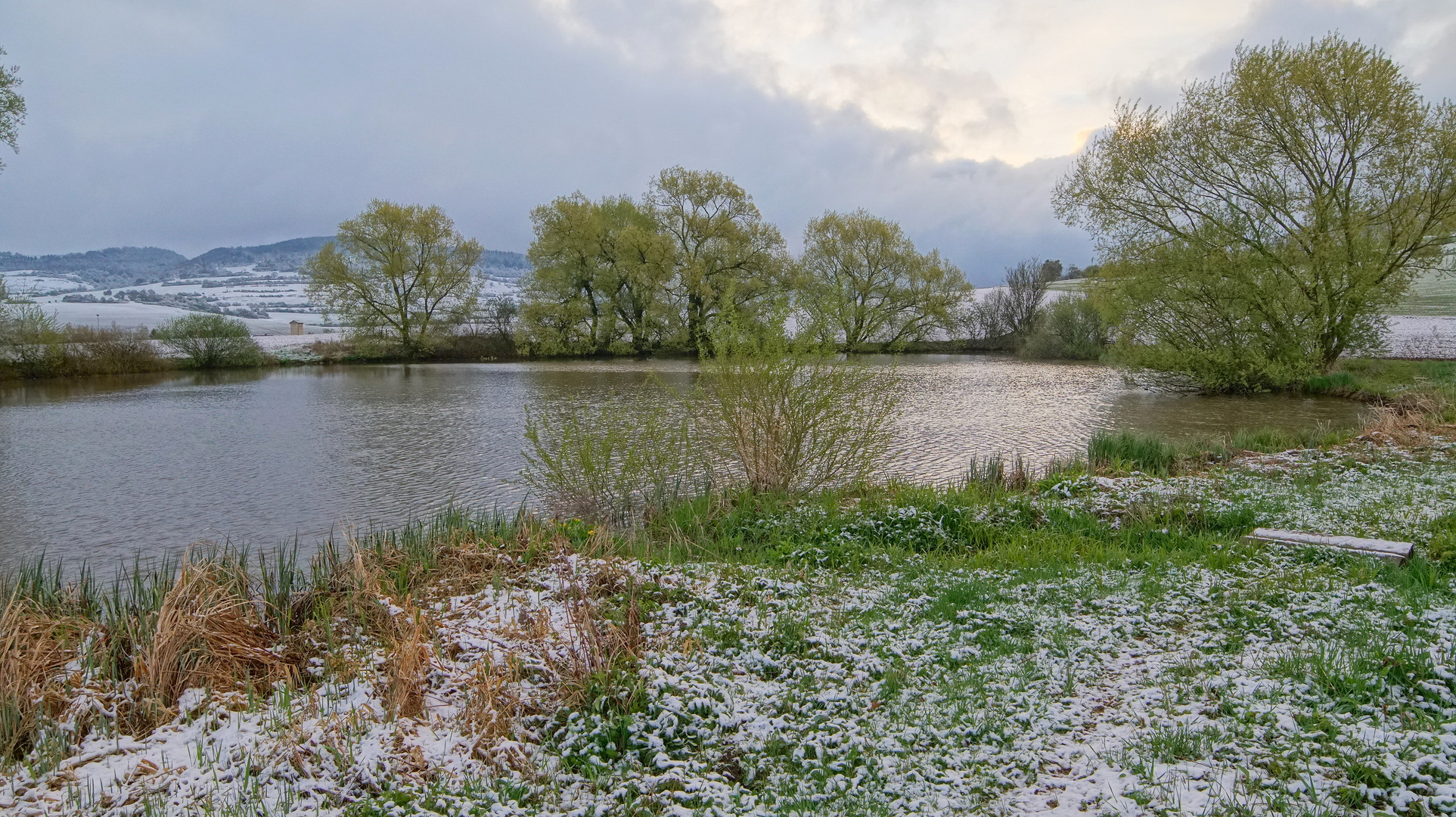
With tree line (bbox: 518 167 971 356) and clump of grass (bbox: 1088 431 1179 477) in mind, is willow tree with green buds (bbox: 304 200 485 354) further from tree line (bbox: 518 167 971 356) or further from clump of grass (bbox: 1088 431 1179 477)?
clump of grass (bbox: 1088 431 1179 477)

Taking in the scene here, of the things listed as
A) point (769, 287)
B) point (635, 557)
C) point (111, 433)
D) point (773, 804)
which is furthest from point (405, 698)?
point (769, 287)

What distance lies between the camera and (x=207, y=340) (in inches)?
1511

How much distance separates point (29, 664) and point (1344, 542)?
350 inches

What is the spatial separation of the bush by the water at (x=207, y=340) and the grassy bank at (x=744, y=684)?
127ft

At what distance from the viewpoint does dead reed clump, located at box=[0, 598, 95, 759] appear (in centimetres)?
348

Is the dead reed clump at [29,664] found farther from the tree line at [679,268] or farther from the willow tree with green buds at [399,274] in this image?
the willow tree with green buds at [399,274]

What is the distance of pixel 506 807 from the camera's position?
2951 mm

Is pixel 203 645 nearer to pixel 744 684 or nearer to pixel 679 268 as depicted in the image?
pixel 744 684

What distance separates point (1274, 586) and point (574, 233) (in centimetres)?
4199

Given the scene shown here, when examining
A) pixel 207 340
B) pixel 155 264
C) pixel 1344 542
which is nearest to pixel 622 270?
pixel 207 340

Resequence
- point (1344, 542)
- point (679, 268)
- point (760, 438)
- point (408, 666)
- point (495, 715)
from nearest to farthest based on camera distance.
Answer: point (495, 715)
point (408, 666)
point (1344, 542)
point (760, 438)
point (679, 268)

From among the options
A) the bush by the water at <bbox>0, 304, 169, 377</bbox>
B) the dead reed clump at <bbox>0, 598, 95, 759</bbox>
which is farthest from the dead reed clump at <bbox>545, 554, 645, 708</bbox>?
the bush by the water at <bbox>0, 304, 169, 377</bbox>

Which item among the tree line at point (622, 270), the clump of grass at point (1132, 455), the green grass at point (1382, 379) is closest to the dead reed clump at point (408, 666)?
the clump of grass at point (1132, 455)

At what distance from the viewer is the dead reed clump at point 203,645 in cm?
393
